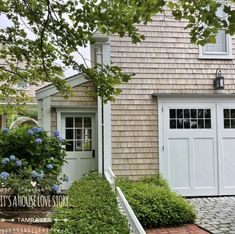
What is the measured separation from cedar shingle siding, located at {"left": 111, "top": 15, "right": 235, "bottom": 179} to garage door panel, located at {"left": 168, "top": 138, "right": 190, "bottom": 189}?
0.37 metres

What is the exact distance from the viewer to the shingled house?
732cm

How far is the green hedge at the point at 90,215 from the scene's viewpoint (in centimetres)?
301

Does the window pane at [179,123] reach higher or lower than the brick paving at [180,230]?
higher

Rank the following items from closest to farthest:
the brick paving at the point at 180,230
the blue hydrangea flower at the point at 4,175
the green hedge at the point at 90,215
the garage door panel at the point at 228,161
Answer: the green hedge at the point at 90,215
the blue hydrangea flower at the point at 4,175
the brick paving at the point at 180,230
the garage door panel at the point at 228,161

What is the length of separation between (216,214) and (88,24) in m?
4.25

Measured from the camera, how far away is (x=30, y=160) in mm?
5074

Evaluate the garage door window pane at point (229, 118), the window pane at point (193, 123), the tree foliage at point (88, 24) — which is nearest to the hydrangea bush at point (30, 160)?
the tree foliage at point (88, 24)

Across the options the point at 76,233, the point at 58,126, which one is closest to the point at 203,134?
the point at 58,126

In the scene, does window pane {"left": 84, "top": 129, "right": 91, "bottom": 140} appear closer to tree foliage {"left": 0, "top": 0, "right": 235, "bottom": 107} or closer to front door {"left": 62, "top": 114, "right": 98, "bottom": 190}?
front door {"left": 62, "top": 114, "right": 98, "bottom": 190}

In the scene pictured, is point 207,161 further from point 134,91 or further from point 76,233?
point 76,233

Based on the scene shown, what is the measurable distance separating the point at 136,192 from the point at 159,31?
12.8 feet

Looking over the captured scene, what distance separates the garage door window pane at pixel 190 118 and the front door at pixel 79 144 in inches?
75.9

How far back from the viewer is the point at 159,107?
7461 mm

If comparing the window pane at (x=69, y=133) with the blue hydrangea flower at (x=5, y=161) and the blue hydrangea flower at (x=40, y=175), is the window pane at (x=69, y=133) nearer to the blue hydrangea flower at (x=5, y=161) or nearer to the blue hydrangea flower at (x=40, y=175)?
the blue hydrangea flower at (x=40, y=175)
